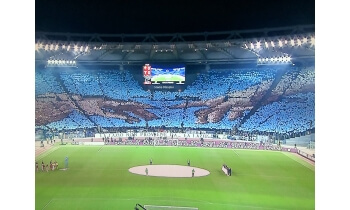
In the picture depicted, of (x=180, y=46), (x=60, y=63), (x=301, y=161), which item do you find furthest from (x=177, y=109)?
(x=301, y=161)

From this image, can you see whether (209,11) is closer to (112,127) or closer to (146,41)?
(146,41)

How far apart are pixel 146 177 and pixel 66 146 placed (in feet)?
39.9

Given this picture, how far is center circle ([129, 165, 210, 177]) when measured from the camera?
18344 mm

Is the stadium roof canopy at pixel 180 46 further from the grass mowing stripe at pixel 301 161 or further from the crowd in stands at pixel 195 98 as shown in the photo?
the grass mowing stripe at pixel 301 161

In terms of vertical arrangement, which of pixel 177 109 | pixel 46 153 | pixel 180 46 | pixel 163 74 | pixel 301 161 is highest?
pixel 180 46

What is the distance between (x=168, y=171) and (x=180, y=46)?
566 inches

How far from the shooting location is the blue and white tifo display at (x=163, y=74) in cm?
3203

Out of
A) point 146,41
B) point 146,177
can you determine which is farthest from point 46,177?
point 146,41

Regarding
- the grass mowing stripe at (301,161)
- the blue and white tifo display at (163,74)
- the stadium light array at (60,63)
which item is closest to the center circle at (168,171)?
the grass mowing stripe at (301,161)

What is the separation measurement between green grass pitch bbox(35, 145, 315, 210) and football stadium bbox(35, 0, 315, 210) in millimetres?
104

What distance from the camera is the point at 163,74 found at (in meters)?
32.2

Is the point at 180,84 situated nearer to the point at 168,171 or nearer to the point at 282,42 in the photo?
the point at 282,42

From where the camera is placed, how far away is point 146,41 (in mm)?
28781

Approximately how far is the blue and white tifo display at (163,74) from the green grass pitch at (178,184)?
10.2 m
